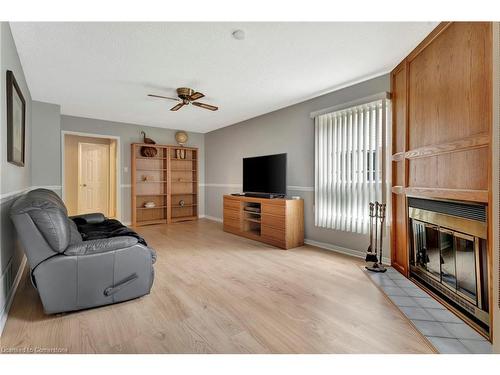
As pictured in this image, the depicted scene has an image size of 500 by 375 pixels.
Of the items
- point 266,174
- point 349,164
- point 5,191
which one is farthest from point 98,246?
point 349,164

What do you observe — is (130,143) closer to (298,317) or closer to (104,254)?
(104,254)

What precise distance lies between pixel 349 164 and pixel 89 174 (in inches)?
247

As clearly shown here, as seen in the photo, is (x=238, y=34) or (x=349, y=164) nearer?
(x=238, y=34)

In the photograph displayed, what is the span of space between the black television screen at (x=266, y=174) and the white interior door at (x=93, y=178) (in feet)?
13.4

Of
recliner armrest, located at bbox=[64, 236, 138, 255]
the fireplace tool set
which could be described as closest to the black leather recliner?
recliner armrest, located at bbox=[64, 236, 138, 255]

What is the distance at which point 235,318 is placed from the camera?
1818mm

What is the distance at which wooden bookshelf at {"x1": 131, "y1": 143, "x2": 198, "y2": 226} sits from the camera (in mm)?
5691

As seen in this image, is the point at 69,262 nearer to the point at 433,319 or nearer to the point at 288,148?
the point at 433,319

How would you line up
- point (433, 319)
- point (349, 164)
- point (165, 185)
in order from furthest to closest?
point (165, 185) < point (349, 164) < point (433, 319)

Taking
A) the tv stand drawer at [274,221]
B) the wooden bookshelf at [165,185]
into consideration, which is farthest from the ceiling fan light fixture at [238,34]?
the wooden bookshelf at [165,185]

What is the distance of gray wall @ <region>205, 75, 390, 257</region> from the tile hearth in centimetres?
96

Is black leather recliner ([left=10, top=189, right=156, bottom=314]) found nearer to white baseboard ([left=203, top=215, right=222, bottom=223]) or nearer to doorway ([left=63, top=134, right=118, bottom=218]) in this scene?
white baseboard ([left=203, top=215, right=222, bottom=223])

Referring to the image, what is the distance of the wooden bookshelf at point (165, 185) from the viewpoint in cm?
569

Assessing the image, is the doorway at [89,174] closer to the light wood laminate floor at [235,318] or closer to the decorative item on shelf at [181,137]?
the decorative item on shelf at [181,137]
